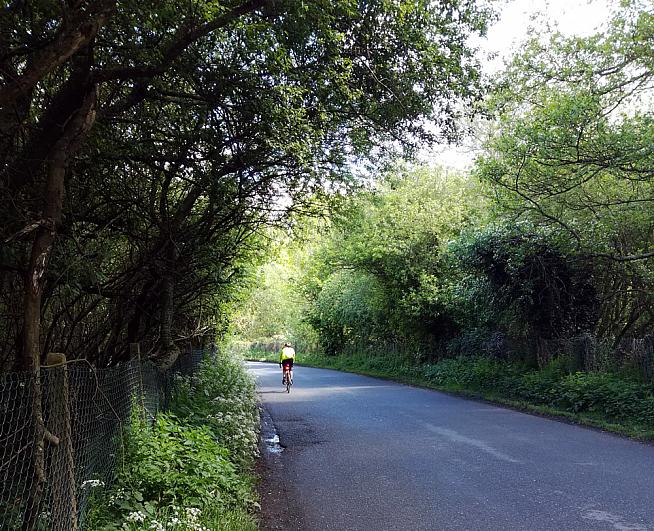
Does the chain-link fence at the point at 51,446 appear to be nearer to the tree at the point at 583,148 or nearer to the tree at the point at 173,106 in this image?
the tree at the point at 173,106

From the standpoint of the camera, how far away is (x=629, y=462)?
9242 millimetres

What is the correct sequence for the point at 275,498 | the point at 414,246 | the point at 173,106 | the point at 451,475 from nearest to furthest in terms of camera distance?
1. the point at 275,498
2. the point at 173,106
3. the point at 451,475
4. the point at 414,246

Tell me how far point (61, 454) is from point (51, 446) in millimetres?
112

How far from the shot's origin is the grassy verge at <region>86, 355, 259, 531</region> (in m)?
4.90

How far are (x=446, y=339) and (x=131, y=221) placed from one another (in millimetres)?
20541

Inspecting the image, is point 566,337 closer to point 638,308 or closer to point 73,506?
point 638,308

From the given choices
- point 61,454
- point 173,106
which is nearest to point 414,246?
point 173,106

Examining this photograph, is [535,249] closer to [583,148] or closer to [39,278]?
[583,148]

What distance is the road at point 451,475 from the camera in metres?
6.45

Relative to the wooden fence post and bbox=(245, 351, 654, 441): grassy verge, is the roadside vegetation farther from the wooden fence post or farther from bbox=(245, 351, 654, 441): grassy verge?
the wooden fence post

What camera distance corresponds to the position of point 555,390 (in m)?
16.0

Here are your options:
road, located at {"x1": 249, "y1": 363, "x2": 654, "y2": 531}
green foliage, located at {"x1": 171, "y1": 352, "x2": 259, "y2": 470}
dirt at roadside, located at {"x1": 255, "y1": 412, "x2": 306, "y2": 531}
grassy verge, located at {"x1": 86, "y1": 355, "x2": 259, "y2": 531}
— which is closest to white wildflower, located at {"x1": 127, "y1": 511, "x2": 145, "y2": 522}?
grassy verge, located at {"x1": 86, "y1": 355, "x2": 259, "y2": 531}

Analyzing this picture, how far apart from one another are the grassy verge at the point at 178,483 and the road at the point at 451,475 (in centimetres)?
57

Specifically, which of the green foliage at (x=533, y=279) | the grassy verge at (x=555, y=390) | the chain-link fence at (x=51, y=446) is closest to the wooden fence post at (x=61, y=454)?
the chain-link fence at (x=51, y=446)
